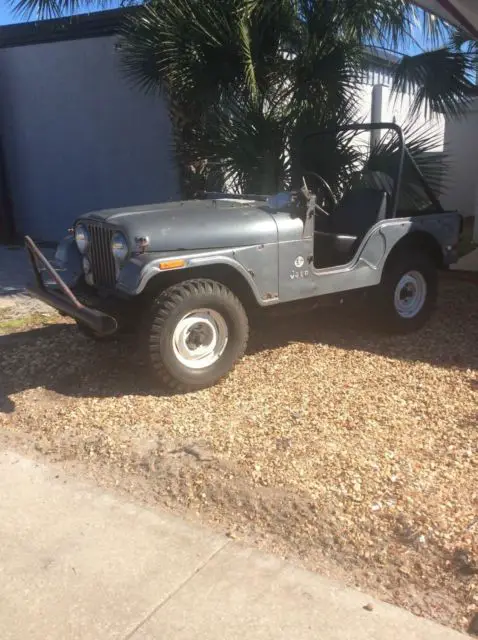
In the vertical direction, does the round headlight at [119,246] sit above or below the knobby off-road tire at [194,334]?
above

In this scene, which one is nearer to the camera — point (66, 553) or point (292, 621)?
point (292, 621)

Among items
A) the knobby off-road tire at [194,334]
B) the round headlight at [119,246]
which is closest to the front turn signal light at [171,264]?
the knobby off-road tire at [194,334]

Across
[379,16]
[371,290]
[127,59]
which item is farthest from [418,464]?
[127,59]

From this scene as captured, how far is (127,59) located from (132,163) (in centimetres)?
200

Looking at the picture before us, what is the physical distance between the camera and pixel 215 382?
5.07m

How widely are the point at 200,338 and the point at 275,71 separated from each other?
4.54 metres

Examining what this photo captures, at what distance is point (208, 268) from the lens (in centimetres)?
492

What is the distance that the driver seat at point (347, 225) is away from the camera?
5.75 m

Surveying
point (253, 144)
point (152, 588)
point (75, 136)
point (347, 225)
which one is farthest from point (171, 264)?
point (75, 136)

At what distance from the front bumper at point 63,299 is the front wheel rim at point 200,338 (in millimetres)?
514

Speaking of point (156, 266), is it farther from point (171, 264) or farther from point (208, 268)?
point (208, 268)

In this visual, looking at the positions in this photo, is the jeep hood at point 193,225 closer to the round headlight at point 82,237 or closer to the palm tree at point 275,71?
the round headlight at point 82,237

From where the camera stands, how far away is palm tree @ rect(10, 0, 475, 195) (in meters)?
7.72

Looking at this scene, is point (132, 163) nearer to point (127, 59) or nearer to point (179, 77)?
point (127, 59)
